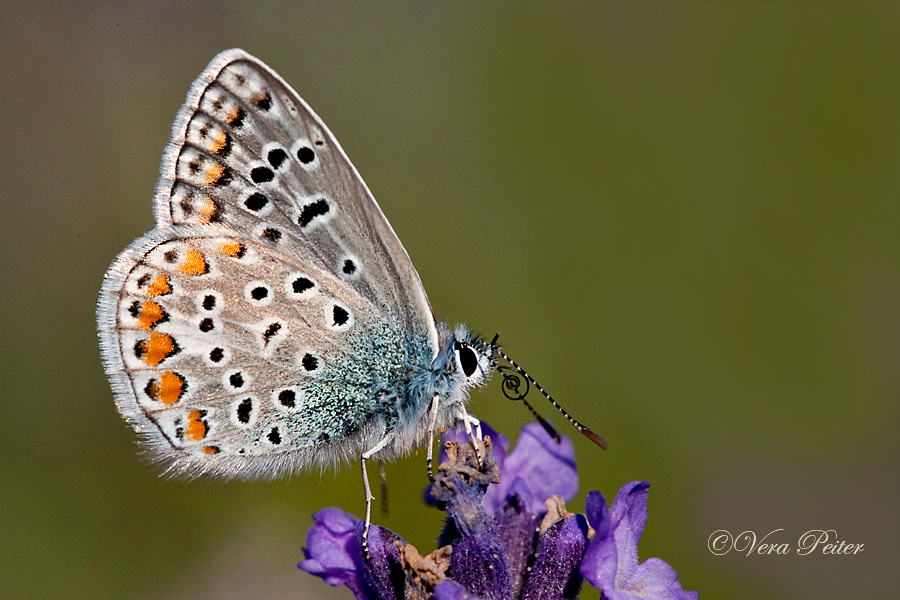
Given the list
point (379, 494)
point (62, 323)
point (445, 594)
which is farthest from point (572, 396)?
point (62, 323)

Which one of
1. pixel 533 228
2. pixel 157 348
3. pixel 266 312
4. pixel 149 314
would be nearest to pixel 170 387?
pixel 157 348

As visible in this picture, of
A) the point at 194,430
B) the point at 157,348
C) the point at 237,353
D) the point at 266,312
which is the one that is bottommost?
the point at 194,430

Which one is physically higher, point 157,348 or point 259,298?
point 259,298

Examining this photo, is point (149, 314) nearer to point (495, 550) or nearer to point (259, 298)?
point (259, 298)

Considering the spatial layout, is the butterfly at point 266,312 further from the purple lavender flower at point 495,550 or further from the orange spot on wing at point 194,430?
the purple lavender flower at point 495,550

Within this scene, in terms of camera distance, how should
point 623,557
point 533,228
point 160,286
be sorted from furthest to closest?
point 533,228 < point 160,286 < point 623,557

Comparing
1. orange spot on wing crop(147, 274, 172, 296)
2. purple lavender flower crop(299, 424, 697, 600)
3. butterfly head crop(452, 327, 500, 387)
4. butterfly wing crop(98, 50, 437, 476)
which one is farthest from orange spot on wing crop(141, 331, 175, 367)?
butterfly head crop(452, 327, 500, 387)
